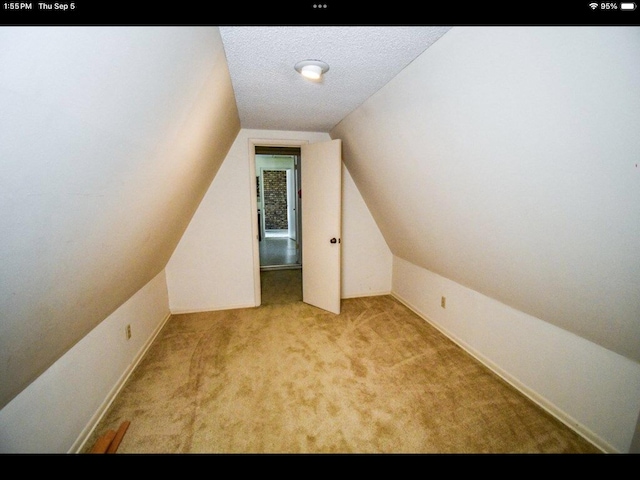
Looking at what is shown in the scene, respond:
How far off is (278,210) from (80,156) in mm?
8405

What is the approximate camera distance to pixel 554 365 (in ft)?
5.68

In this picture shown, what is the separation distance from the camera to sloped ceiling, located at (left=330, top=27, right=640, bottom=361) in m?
0.86

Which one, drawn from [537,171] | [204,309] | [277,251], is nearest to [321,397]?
[537,171]

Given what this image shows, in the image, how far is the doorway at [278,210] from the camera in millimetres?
5403

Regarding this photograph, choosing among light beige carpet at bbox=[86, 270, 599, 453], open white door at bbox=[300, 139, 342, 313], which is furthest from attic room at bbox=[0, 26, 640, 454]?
open white door at bbox=[300, 139, 342, 313]

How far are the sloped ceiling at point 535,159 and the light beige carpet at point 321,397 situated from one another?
0.73 meters

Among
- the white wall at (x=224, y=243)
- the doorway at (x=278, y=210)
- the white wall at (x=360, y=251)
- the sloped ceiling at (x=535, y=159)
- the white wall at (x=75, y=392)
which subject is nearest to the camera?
the sloped ceiling at (x=535, y=159)

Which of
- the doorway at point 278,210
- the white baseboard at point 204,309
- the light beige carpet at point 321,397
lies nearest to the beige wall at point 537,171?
the light beige carpet at point 321,397

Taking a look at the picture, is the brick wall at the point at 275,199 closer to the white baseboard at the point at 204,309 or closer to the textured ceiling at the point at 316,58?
the white baseboard at the point at 204,309

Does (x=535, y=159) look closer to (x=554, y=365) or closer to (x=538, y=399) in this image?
(x=554, y=365)

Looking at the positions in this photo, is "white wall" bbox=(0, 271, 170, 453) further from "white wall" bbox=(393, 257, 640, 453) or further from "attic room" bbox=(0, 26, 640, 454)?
"white wall" bbox=(393, 257, 640, 453)

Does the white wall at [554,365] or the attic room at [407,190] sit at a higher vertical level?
the attic room at [407,190]

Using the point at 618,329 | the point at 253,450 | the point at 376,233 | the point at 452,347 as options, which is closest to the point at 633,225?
the point at 618,329
